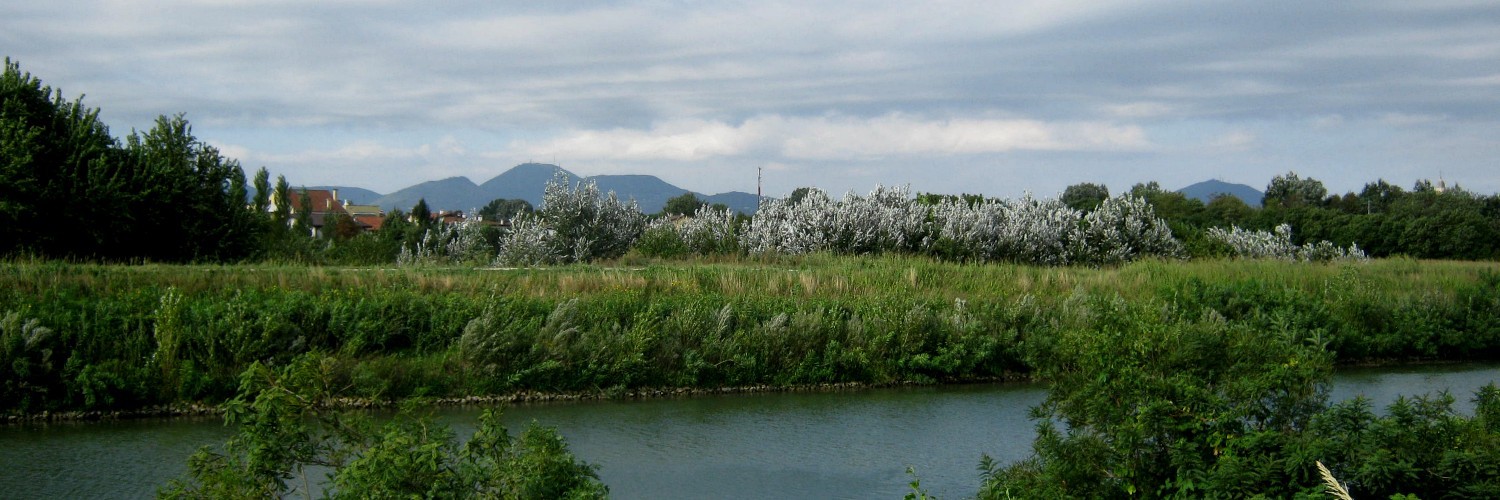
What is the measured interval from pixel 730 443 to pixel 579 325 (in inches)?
187

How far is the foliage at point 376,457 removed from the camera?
7.22m

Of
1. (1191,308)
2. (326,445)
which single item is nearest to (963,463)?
(326,445)

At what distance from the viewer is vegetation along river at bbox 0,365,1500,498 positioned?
11.4 metres

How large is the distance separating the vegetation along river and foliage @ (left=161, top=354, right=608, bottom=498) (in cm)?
350

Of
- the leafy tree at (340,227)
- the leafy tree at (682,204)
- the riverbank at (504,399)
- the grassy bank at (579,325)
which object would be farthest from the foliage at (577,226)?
the leafy tree at (682,204)

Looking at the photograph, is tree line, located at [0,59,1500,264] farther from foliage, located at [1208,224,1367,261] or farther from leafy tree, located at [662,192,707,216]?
leafy tree, located at [662,192,707,216]

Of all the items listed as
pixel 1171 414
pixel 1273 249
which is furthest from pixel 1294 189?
pixel 1171 414

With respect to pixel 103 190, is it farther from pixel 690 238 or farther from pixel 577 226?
pixel 690 238

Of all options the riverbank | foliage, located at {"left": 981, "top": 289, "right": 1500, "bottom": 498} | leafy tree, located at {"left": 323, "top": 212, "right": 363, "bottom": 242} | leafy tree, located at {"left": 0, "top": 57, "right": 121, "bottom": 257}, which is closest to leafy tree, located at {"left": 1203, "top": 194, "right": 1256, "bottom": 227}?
the riverbank

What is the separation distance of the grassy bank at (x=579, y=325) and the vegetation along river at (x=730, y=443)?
24.1 inches

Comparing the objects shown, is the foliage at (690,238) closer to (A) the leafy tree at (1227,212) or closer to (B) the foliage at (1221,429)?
(B) the foliage at (1221,429)

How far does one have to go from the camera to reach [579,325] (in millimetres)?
17625

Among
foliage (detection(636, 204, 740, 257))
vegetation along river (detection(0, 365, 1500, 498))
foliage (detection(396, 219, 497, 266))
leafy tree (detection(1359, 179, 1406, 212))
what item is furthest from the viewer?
leafy tree (detection(1359, 179, 1406, 212))

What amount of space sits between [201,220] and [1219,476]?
23919 millimetres
